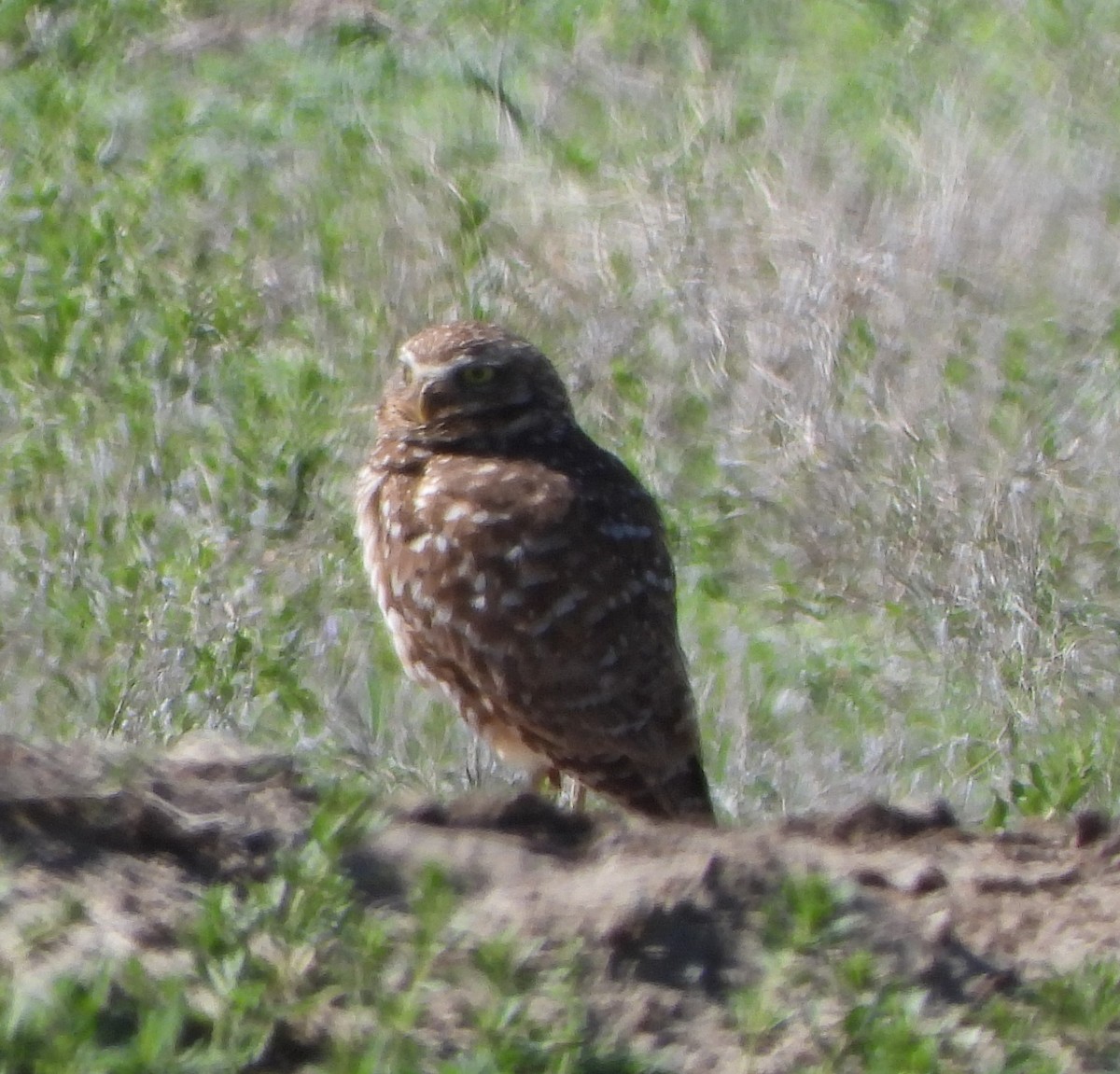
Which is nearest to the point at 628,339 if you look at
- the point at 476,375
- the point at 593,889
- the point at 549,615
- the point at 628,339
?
the point at 628,339

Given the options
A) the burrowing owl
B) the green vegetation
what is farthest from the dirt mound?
the burrowing owl

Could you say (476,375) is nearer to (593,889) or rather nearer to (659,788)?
(659,788)

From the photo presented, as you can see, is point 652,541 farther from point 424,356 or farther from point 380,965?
point 380,965

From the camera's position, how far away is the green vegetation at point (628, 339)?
23.7 ft

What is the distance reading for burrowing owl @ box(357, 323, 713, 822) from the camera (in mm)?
A: 5934

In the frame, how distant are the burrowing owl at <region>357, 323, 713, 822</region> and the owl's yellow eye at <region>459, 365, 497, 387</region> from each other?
231 millimetres

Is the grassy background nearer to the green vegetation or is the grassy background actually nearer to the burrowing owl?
the green vegetation

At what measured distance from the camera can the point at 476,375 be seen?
6.53 meters

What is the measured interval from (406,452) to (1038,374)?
3.57 meters

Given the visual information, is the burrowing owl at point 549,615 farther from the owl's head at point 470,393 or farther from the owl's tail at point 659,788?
the owl's head at point 470,393

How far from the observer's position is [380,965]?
3.93 metres

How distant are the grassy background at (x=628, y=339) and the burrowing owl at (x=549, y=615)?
25.7 inches

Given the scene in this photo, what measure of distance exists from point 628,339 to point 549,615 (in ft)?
12.6

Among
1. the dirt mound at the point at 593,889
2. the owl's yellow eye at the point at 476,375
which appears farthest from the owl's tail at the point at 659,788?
the owl's yellow eye at the point at 476,375
